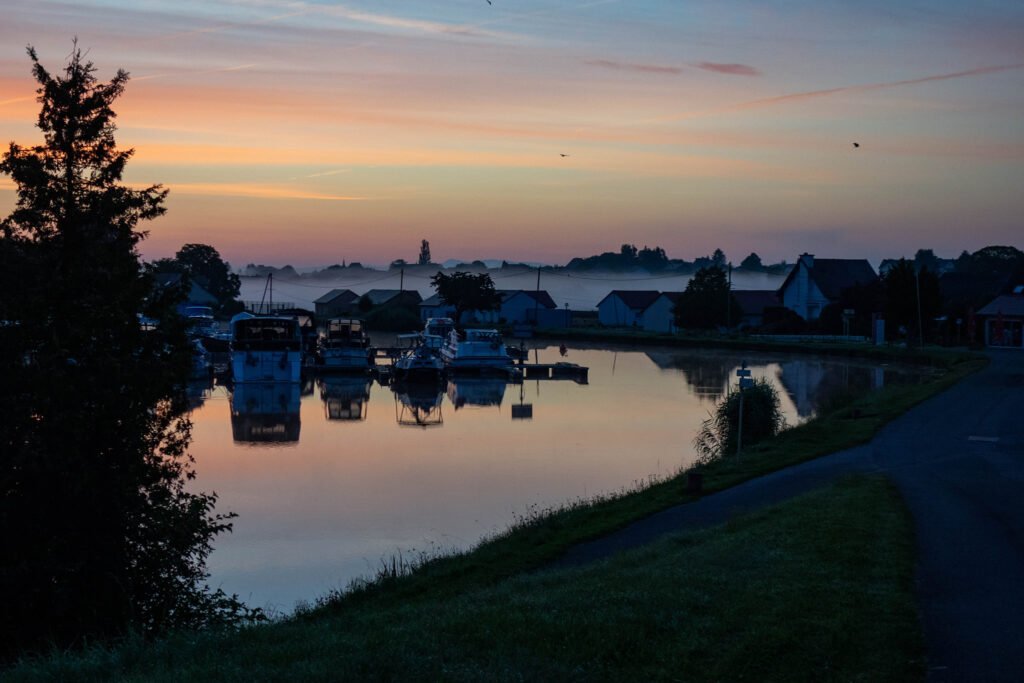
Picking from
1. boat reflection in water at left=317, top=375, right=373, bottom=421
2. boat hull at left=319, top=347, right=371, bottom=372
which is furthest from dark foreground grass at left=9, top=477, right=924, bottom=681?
boat hull at left=319, top=347, right=371, bottom=372

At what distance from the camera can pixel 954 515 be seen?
16.7 metres

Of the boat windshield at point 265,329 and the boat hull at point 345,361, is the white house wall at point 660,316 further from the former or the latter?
the boat windshield at point 265,329

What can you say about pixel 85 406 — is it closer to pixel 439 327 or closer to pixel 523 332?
pixel 439 327

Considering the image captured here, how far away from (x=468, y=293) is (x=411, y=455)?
10004 centimetres

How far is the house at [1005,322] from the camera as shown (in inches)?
2938

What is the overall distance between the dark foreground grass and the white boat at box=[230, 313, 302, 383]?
49.9m

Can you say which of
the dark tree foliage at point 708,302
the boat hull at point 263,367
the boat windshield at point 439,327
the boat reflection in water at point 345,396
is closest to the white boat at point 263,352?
the boat hull at point 263,367

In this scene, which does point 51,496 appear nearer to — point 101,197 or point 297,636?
point 101,197

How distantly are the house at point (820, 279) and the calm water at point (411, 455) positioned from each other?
133 ft

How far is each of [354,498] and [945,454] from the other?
13535 millimetres

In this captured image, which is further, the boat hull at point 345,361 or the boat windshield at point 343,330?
the boat windshield at point 343,330

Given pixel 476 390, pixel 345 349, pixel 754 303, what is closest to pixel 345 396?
pixel 476 390

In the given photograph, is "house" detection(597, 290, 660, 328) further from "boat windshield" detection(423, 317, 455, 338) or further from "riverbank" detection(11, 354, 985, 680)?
"riverbank" detection(11, 354, 985, 680)

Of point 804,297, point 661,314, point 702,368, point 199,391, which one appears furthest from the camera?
point 661,314
